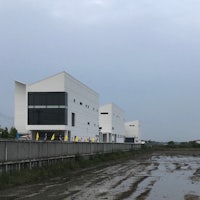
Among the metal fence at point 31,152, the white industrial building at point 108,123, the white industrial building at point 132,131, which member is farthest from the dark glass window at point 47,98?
the white industrial building at point 132,131

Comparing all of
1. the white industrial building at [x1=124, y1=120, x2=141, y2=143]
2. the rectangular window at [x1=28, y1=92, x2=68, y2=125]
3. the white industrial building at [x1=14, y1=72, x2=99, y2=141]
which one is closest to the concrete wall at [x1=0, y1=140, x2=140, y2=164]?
the rectangular window at [x1=28, y1=92, x2=68, y2=125]

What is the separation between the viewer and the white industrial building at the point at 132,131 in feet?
595

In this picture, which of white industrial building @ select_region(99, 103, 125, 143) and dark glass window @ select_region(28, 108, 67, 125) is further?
white industrial building @ select_region(99, 103, 125, 143)

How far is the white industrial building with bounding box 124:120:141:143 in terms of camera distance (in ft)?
595

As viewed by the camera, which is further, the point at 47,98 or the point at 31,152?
the point at 47,98

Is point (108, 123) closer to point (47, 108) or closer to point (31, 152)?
point (47, 108)

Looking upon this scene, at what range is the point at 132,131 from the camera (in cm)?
18488

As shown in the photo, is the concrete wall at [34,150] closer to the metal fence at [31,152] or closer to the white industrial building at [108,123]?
the metal fence at [31,152]

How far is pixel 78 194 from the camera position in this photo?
15.7 metres

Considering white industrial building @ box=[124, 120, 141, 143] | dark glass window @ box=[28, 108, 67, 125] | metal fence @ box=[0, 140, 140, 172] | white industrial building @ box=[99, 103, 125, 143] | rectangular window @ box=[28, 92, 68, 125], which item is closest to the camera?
metal fence @ box=[0, 140, 140, 172]

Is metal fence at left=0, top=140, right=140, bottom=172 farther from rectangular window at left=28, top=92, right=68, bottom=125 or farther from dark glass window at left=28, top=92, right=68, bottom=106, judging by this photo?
dark glass window at left=28, top=92, right=68, bottom=106

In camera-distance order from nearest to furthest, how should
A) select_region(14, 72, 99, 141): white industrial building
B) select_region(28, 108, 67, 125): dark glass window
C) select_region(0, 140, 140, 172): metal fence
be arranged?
select_region(0, 140, 140, 172): metal fence < select_region(28, 108, 67, 125): dark glass window < select_region(14, 72, 99, 141): white industrial building

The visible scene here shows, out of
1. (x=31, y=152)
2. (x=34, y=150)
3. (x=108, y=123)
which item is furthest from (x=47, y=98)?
(x=108, y=123)

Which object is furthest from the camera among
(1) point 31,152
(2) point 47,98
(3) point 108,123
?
(3) point 108,123
